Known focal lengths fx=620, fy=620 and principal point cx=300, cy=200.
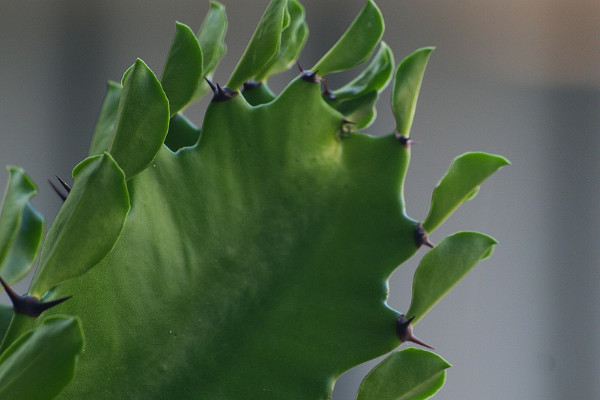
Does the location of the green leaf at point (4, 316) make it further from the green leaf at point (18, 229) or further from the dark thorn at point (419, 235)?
the dark thorn at point (419, 235)

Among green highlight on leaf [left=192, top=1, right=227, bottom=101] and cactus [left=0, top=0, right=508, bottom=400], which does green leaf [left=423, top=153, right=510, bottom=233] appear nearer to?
cactus [left=0, top=0, right=508, bottom=400]

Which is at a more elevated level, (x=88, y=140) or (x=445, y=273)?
(x=445, y=273)

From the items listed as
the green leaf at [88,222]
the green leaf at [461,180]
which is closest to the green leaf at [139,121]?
the green leaf at [88,222]

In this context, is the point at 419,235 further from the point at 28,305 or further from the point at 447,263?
the point at 28,305

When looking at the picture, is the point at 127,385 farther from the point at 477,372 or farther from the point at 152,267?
the point at 477,372

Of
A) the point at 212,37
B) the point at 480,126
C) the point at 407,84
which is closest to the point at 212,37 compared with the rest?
the point at 212,37

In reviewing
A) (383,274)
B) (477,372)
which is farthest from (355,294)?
(477,372)
